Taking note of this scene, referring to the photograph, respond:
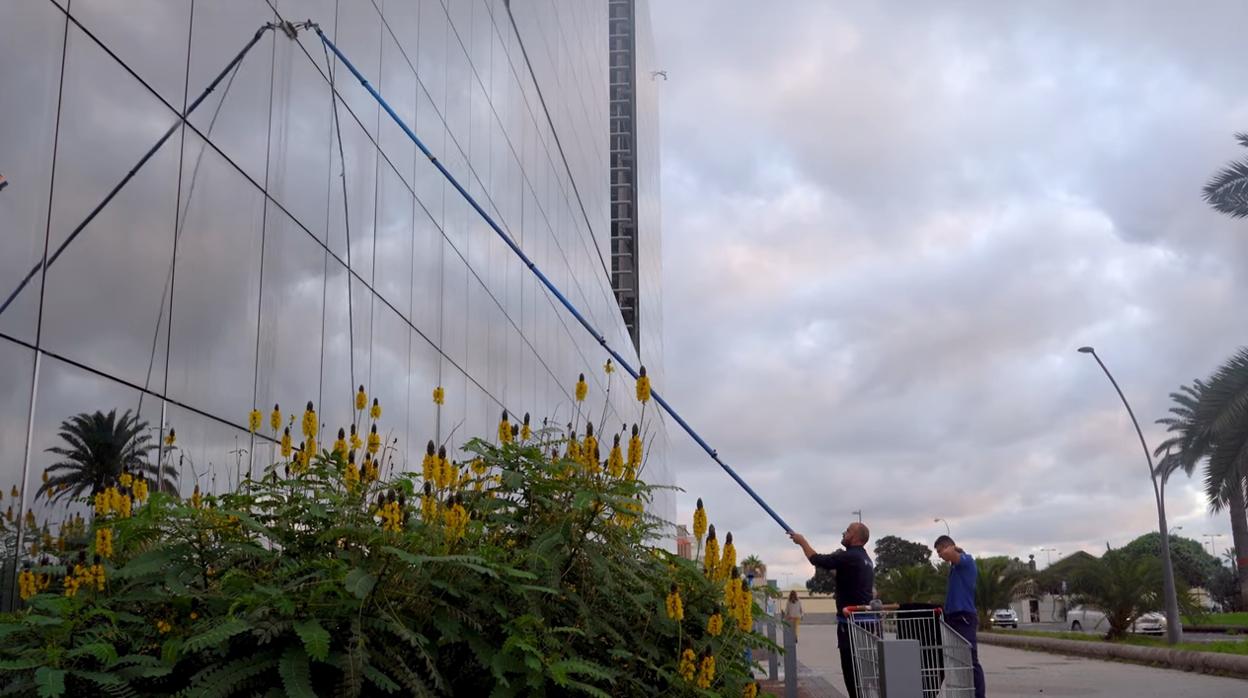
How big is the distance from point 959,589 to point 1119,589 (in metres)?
20.8

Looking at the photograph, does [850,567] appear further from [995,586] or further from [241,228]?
[995,586]

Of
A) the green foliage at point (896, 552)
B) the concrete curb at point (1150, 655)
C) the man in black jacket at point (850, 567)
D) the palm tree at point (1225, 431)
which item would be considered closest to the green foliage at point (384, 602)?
the man in black jacket at point (850, 567)

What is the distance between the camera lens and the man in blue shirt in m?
10.4

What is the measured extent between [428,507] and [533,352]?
17331mm

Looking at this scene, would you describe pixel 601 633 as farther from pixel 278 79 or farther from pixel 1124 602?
pixel 1124 602

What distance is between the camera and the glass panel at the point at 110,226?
7.10 metres

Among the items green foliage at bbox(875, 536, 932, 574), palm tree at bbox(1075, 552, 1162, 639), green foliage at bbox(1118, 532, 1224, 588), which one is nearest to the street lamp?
palm tree at bbox(1075, 552, 1162, 639)

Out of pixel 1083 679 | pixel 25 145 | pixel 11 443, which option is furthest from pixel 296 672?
pixel 1083 679

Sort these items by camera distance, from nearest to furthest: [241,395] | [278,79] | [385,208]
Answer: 1. [241,395]
2. [278,79]
3. [385,208]

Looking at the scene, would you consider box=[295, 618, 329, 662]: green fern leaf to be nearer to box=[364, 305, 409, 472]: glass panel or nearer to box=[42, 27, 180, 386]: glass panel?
box=[42, 27, 180, 386]: glass panel

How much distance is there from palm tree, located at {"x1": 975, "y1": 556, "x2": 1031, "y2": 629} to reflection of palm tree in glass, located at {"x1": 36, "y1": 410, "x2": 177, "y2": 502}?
37331 millimetres

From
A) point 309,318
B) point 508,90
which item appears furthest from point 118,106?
point 508,90

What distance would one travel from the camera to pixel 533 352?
22.1 m

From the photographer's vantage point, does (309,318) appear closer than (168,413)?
No
